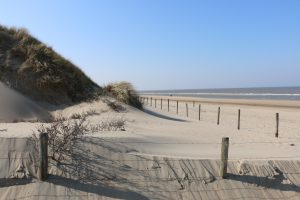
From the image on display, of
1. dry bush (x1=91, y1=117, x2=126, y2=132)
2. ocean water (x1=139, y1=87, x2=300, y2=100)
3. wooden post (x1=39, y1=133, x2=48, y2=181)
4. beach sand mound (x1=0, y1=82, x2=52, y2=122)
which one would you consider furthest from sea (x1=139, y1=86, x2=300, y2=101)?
wooden post (x1=39, y1=133, x2=48, y2=181)

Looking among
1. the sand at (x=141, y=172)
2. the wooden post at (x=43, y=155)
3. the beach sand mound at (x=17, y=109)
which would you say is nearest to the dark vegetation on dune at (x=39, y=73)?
the beach sand mound at (x=17, y=109)

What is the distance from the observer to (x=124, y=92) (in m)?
22.2

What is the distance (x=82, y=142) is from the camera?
1117 centimetres

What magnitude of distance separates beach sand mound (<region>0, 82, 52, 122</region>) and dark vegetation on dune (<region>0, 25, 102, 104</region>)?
131 centimetres

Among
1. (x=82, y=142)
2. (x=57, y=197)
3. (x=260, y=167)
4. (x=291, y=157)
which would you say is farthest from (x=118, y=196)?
(x=291, y=157)

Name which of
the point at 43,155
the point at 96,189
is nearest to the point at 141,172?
the point at 96,189

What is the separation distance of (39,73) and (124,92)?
4447 mm

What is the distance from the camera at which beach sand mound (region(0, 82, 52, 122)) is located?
15.9 m

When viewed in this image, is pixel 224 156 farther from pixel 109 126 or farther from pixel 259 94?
pixel 259 94

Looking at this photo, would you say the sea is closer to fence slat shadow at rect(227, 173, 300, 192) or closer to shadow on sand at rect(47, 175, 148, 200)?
fence slat shadow at rect(227, 173, 300, 192)

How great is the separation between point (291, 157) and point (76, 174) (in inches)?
256

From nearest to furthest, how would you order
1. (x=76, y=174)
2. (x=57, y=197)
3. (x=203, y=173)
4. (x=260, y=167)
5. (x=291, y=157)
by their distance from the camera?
(x=57, y=197), (x=76, y=174), (x=203, y=173), (x=260, y=167), (x=291, y=157)

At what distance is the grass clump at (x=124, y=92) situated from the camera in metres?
21.8

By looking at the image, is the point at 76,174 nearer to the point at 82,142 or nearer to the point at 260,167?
the point at 82,142
